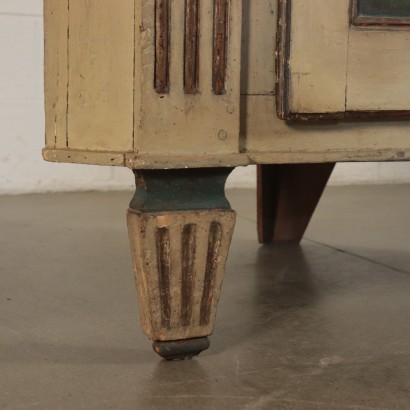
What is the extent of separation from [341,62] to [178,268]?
0.34 metres

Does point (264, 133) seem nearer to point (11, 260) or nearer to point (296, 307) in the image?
point (296, 307)

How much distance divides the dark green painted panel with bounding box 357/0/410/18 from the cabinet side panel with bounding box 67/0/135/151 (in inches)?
12.2

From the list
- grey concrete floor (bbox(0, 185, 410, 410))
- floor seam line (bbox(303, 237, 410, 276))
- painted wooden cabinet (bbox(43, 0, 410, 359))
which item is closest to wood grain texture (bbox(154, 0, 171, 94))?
painted wooden cabinet (bbox(43, 0, 410, 359))

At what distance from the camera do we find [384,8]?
117 centimetres

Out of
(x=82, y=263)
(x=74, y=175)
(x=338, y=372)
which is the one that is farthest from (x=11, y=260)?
(x=74, y=175)

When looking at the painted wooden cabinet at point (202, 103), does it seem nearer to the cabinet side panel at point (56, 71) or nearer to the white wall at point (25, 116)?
the cabinet side panel at point (56, 71)

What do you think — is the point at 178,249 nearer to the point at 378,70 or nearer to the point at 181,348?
the point at 181,348

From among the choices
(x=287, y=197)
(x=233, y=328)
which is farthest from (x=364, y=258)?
(x=233, y=328)

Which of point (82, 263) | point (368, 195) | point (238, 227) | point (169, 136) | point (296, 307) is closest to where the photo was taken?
point (169, 136)

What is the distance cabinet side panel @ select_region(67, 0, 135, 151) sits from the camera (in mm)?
1089

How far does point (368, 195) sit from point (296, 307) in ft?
6.19

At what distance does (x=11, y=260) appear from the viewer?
194 cm

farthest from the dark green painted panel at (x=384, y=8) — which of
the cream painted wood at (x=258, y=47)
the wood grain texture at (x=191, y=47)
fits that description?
the wood grain texture at (x=191, y=47)

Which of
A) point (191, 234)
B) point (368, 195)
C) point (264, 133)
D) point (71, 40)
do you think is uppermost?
point (71, 40)
